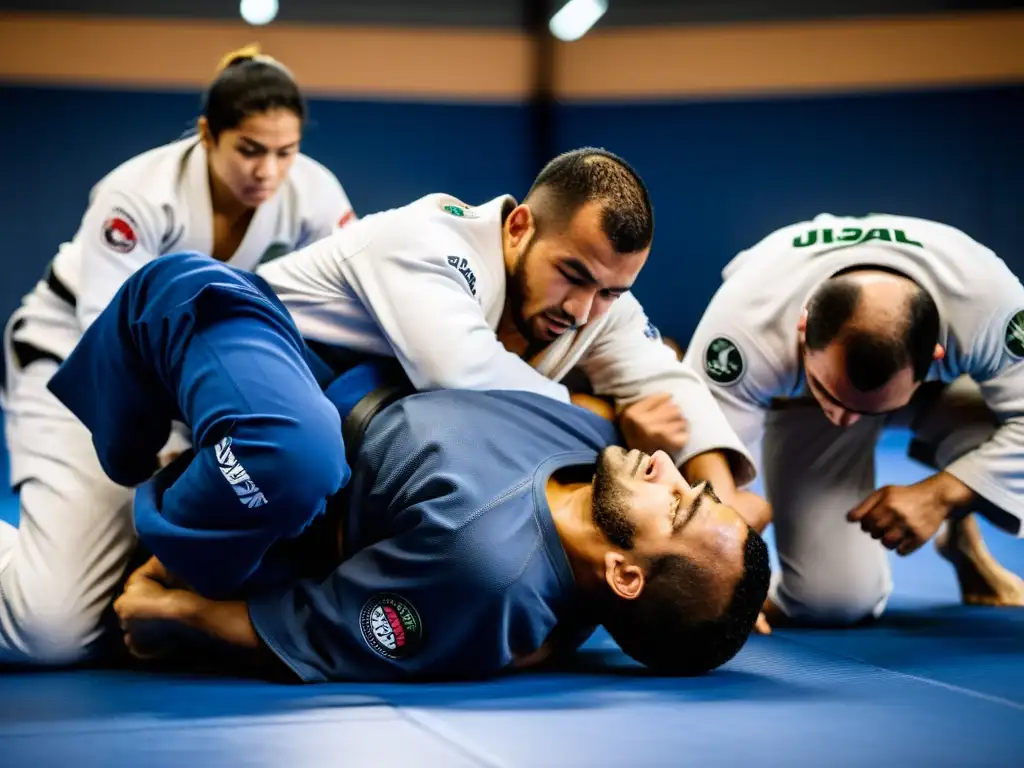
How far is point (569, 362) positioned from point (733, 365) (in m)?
0.65

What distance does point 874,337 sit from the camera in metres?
3.28

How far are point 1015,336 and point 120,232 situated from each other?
283 cm

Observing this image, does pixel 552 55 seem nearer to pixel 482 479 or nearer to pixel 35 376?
pixel 35 376

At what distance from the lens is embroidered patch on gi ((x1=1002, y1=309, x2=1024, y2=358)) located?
3.55m

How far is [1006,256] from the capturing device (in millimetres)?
9922

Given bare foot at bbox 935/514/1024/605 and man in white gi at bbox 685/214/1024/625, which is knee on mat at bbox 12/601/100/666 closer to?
man in white gi at bbox 685/214/1024/625

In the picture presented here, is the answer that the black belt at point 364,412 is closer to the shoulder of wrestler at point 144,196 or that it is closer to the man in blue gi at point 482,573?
the man in blue gi at point 482,573

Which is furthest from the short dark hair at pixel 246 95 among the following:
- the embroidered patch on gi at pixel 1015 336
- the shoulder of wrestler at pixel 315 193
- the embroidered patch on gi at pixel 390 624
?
the embroidered patch on gi at pixel 1015 336

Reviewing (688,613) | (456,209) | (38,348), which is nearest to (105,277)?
(38,348)

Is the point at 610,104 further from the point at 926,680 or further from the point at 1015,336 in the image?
the point at 926,680

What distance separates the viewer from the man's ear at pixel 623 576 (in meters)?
2.58

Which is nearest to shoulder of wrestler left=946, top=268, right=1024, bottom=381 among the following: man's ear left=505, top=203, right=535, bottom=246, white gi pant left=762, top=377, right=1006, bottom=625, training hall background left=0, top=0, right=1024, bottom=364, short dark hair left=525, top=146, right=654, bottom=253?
white gi pant left=762, top=377, right=1006, bottom=625

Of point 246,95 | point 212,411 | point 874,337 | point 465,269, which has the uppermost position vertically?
point 246,95

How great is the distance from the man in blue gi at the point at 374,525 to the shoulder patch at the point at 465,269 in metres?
0.39
